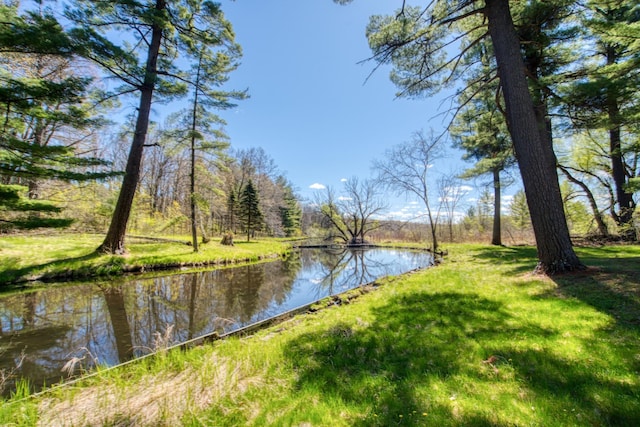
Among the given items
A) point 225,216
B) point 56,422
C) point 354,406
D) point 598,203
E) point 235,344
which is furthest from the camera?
point 225,216

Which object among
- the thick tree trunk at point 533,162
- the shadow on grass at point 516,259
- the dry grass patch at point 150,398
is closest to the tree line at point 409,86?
the thick tree trunk at point 533,162

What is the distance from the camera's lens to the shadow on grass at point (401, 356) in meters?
1.82

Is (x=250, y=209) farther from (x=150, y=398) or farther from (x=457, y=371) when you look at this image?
(x=457, y=371)

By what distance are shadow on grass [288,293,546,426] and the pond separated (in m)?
1.62

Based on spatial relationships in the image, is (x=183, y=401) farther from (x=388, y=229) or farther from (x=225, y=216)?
(x=225, y=216)

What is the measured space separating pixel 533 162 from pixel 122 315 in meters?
8.40

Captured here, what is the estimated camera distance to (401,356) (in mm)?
2617

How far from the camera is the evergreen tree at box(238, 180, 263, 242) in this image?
74.9 feet

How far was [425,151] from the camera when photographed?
1448 cm

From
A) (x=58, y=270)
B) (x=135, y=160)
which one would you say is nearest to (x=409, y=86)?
(x=135, y=160)

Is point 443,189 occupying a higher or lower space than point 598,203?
higher

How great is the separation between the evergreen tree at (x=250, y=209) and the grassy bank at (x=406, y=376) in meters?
20.2

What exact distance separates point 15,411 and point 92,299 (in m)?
5.00

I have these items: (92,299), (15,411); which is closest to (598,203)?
(15,411)
